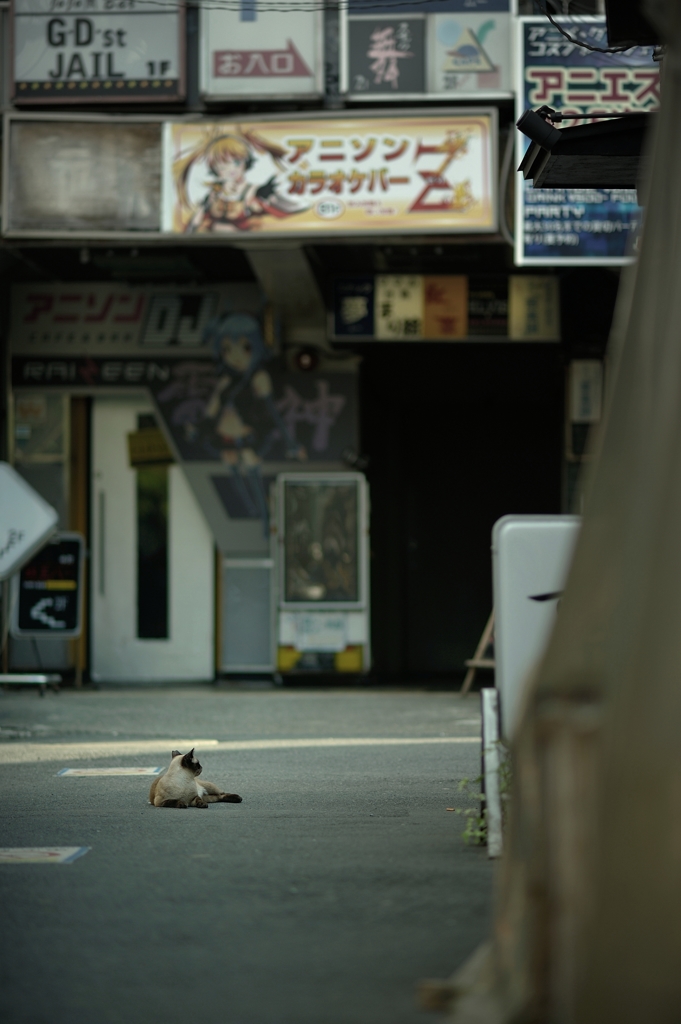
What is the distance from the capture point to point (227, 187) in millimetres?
12891

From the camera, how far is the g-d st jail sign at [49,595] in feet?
46.6

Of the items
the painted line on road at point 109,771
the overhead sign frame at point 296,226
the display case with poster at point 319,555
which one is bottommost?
the painted line on road at point 109,771

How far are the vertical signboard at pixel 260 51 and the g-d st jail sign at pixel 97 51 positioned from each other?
0.34 meters

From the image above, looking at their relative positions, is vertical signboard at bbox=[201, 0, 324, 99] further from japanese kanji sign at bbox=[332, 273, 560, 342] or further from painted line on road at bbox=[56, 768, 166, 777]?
painted line on road at bbox=[56, 768, 166, 777]

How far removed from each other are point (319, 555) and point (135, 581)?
238 centimetres

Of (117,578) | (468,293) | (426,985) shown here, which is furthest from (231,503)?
(426,985)

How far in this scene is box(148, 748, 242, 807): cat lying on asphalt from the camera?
22.9 feet

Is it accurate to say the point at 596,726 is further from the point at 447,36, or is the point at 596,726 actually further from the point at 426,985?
the point at 447,36

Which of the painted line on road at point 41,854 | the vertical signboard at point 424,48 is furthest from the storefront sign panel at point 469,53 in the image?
the painted line on road at point 41,854

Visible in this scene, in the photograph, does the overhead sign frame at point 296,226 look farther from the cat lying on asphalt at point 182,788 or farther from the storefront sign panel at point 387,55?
the cat lying on asphalt at point 182,788

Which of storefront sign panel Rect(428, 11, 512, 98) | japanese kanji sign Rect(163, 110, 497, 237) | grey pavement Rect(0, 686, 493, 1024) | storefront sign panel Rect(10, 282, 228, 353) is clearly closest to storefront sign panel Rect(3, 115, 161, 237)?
japanese kanji sign Rect(163, 110, 497, 237)

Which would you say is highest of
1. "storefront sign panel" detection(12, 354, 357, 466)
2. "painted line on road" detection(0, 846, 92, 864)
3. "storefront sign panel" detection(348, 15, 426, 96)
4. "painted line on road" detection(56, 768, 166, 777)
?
"storefront sign panel" detection(348, 15, 426, 96)

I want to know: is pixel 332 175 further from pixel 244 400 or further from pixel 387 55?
pixel 244 400

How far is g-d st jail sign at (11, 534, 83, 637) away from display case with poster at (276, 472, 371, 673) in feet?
7.45
